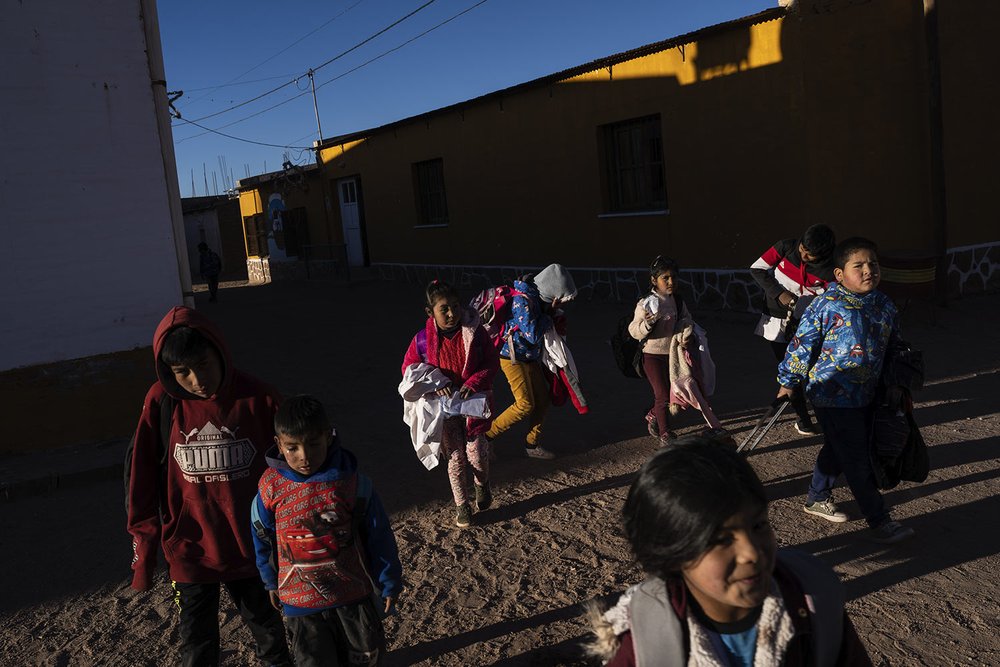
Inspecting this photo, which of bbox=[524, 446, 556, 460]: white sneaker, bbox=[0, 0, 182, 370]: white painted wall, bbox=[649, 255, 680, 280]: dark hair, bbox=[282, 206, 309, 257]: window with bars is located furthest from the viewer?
bbox=[282, 206, 309, 257]: window with bars

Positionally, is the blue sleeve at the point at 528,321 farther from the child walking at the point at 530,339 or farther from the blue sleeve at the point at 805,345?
the blue sleeve at the point at 805,345

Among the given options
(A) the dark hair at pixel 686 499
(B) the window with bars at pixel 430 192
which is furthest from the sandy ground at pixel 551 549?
(B) the window with bars at pixel 430 192

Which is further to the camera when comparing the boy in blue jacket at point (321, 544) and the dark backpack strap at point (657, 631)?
the boy in blue jacket at point (321, 544)

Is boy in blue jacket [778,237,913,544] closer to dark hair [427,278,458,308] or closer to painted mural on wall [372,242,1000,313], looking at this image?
dark hair [427,278,458,308]

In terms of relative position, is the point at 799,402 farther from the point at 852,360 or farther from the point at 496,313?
the point at 496,313


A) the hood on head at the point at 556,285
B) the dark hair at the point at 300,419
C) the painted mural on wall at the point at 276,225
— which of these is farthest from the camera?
the painted mural on wall at the point at 276,225

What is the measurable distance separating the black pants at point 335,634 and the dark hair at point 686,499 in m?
1.46

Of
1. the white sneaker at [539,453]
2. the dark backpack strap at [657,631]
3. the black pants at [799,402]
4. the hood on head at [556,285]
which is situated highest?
the hood on head at [556,285]

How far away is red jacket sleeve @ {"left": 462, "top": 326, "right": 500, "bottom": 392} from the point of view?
15.1 ft

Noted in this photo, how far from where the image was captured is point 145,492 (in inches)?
116

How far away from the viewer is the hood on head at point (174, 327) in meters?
2.84

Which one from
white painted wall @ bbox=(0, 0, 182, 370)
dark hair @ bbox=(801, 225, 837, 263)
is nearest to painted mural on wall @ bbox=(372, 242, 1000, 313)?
dark hair @ bbox=(801, 225, 837, 263)

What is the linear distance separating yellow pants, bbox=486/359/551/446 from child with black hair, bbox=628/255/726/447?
2.39ft

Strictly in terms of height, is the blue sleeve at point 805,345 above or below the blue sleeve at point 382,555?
above
